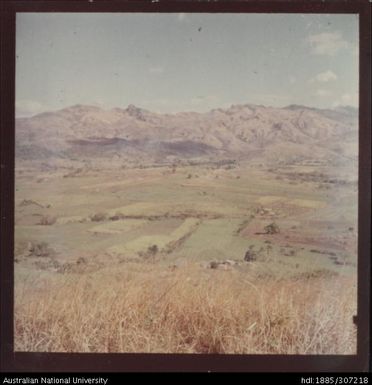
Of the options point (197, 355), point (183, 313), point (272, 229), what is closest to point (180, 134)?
point (272, 229)

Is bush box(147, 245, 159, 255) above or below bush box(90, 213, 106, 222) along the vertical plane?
below

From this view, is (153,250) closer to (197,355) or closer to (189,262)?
(189,262)

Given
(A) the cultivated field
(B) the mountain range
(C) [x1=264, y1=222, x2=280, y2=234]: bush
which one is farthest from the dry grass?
(B) the mountain range

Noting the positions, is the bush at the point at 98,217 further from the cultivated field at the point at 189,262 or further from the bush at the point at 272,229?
the bush at the point at 272,229

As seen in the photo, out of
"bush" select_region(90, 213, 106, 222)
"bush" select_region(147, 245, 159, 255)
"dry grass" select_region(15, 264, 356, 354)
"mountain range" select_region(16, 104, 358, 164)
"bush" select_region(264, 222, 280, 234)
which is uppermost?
"mountain range" select_region(16, 104, 358, 164)

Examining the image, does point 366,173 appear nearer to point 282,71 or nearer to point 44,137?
point 282,71

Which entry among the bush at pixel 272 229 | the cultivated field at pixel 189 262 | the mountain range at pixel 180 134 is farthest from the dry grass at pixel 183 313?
the mountain range at pixel 180 134

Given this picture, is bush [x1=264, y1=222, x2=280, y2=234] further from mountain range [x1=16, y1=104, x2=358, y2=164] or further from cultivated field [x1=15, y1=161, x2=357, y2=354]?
mountain range [x1=16, y1=104, x2=358, y2=164]
